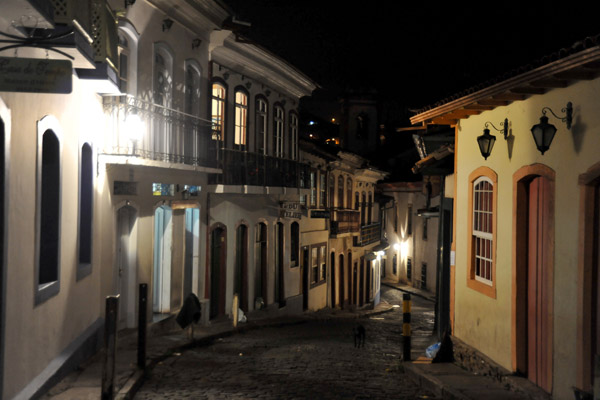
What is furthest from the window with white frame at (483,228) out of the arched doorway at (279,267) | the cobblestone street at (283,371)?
the arched doorway at (279,267)

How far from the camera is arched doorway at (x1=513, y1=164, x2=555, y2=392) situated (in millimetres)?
8648

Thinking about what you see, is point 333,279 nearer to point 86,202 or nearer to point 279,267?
point 279,267

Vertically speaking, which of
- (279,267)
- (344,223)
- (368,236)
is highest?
(344,223)

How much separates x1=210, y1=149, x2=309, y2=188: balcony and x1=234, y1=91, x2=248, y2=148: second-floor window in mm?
670

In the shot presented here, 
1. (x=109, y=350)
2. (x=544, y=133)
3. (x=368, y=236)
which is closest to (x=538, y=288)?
(x=544, y=133)

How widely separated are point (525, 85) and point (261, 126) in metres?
14.3

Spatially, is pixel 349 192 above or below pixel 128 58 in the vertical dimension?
below

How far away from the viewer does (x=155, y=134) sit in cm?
1373

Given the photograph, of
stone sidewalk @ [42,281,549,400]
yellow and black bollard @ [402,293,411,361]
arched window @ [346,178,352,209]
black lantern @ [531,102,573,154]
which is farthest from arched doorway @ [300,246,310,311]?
black lantern @ [531,102,573,154]

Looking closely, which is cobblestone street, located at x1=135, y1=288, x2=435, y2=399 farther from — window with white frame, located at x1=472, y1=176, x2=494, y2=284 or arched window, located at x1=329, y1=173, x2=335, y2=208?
arched window, located at x1=329, y1=173, x2=335, y2=208

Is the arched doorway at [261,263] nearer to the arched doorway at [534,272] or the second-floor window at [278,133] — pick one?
the second-floor window at [278,133]

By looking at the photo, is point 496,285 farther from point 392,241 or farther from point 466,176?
point 392,241

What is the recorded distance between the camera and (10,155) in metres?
6.93

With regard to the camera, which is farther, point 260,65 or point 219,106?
point 260,65
